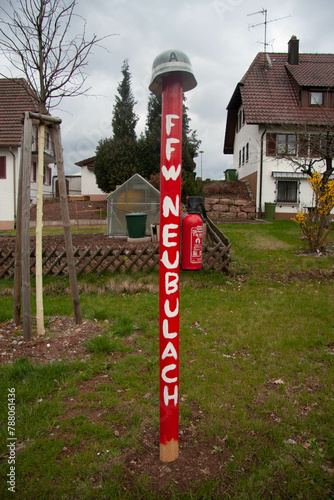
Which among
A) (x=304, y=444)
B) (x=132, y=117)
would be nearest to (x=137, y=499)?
(x=304, y=444)

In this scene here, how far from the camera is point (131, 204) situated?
12.7m

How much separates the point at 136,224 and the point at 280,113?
641 inches

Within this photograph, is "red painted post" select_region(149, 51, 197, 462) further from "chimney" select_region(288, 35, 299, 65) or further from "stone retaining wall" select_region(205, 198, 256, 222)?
"chimney" select_region(288, 35, 299, 65)

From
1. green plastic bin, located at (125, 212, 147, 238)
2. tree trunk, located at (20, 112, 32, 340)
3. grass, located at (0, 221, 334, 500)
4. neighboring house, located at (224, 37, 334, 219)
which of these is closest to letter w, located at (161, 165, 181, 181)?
grass, located at (0, 221, 334, 500)

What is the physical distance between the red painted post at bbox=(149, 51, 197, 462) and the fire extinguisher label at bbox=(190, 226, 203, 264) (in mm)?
4415

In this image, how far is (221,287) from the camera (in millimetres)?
6902

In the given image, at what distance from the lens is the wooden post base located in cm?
230

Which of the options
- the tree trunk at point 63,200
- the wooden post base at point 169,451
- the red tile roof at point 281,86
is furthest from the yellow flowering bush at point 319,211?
the red tile roof at point 281,86

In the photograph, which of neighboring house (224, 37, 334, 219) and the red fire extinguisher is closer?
the red fire extinguisher

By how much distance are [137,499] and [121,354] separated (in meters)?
1.95

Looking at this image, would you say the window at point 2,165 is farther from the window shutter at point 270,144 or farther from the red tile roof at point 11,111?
the window shutter at point 270,144

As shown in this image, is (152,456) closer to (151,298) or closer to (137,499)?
(137,499)

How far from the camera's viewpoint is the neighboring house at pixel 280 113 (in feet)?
73.5

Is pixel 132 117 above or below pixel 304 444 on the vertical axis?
above
